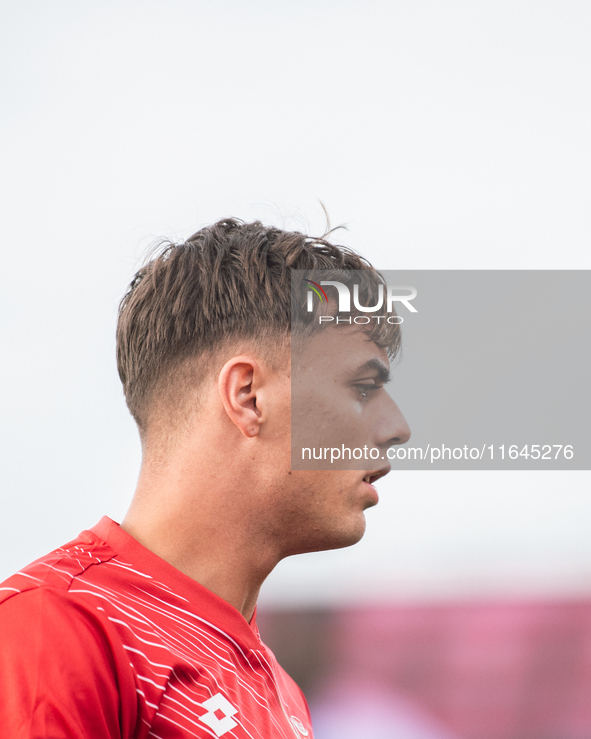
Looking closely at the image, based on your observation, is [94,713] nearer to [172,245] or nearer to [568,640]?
[172,245]

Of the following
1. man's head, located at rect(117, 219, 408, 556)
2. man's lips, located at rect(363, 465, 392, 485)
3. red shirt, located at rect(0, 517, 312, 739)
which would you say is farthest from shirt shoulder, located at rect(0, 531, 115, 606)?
man's lips, located at rect(363, 465, 392, 485)

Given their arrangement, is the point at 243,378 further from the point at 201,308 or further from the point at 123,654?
the point at 123,654

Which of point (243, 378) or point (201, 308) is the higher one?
point (201, 308)

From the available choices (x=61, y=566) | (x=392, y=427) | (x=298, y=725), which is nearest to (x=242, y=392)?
(x=392, y=427)

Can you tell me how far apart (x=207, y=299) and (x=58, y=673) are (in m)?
0.90

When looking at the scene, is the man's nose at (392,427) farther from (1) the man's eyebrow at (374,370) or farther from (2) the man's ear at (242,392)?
(2) the man's ear at (242,392)

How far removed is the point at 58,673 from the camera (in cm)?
100

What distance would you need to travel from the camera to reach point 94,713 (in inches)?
39.3

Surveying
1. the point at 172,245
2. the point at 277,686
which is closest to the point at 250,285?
the point at 172,245

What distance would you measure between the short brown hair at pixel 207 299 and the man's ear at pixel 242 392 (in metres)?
0.08

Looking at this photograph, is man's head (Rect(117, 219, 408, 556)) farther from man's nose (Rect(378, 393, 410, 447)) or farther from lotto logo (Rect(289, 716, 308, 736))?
lotto logo (Rect(289, 716, 308, 736))

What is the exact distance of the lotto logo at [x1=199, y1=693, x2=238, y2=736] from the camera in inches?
45.9

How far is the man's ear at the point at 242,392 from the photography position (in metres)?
1.47

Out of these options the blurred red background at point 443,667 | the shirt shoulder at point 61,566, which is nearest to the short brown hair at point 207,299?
the shirt shoulder at point 61,566
